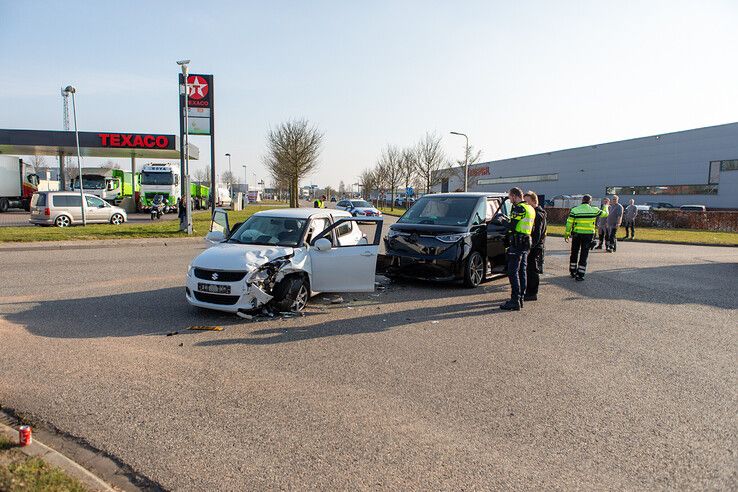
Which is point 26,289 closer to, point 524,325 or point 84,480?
point 84,480

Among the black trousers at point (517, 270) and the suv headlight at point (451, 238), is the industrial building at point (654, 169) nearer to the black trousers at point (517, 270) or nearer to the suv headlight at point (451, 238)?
the suv headlight at point (451, 238)

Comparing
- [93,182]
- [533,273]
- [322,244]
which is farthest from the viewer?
[93,182]

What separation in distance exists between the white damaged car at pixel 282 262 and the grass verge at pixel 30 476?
3.74 meters

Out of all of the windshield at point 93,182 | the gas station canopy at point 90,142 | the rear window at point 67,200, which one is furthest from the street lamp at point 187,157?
the windshield at point 93,182

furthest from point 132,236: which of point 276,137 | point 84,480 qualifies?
point 276,137

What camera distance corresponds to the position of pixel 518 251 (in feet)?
26.8

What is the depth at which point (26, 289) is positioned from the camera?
9.07 metres

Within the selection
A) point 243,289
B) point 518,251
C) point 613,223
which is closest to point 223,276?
point 243,289

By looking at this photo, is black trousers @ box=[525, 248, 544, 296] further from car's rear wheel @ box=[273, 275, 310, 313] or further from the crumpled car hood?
the crumpled car hood

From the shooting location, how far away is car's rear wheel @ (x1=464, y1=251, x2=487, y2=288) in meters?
9.45

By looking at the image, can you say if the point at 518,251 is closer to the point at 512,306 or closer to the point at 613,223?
the point at 512,306

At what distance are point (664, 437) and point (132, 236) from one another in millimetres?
18342

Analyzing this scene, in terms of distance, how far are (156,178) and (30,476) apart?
36.3m

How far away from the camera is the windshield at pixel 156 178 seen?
1426 inches
